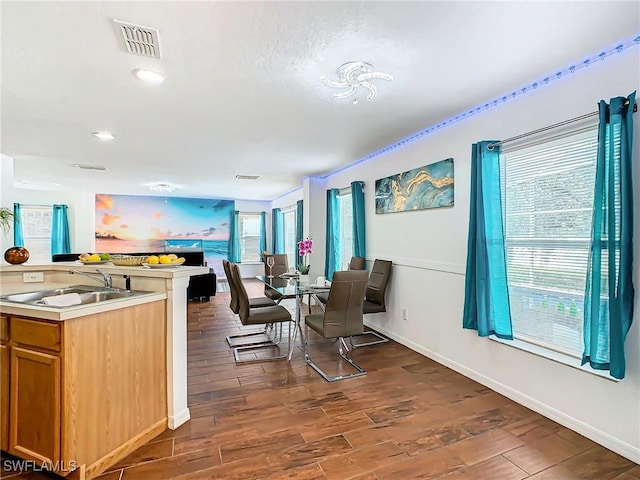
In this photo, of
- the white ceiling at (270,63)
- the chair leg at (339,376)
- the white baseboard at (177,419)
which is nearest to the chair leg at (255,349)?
the chair leg at (339,376)

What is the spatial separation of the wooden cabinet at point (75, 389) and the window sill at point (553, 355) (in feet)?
8.87

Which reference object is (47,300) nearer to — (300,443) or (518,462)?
(300,443)

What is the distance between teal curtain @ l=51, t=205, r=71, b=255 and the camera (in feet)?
26.0

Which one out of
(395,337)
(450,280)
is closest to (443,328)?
→ (450,280)

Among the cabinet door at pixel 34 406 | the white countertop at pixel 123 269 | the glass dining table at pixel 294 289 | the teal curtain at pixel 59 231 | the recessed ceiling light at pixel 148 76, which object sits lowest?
the cabinet door at pixel 34 406

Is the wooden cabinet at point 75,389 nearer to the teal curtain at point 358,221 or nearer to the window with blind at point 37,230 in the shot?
the teal curtain at point 358,221

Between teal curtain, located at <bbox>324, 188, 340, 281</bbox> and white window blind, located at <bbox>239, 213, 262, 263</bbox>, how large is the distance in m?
4.80

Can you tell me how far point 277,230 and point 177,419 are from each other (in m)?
7.48

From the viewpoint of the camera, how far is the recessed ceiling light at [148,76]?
87.1 inches

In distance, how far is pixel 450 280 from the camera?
3271mm

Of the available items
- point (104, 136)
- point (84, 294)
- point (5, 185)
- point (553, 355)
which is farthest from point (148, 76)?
point (5, 185)

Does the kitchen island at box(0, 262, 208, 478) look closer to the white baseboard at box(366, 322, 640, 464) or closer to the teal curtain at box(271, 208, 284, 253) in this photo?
the white baseboard at box(366, 322, 640, 464)

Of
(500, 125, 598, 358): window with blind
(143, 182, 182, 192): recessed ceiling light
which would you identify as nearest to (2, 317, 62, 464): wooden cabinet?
(500, 125, 598, 358): window with blind

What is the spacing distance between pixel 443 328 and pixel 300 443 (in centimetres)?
191
